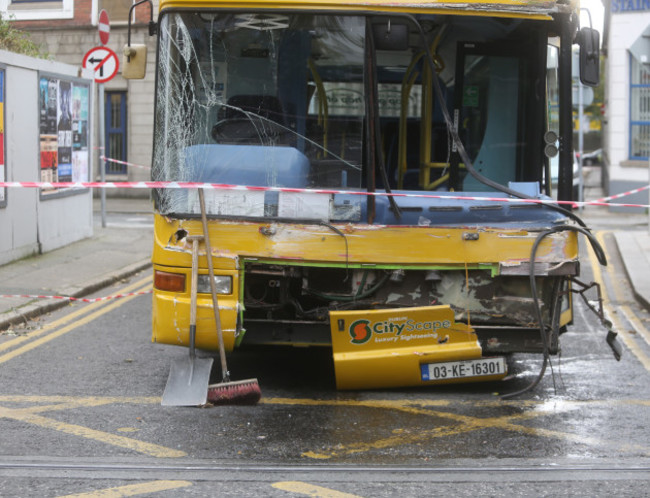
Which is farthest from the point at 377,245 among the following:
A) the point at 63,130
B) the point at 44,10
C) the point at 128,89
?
the point at 44,10

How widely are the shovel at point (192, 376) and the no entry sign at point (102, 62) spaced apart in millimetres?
9939

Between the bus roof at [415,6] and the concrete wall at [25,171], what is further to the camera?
the concrete wall at [25,171]

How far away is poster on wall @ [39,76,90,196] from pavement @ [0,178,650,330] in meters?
1.07

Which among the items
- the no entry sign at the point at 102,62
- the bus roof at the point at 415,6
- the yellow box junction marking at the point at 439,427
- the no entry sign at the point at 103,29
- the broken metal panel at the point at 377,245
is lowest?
the yellow box junction marking at the point at 439,427

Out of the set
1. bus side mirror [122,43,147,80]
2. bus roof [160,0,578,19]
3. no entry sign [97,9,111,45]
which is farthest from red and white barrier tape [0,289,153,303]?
no entry sign [97,9,111,45]

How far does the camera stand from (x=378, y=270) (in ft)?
21.4

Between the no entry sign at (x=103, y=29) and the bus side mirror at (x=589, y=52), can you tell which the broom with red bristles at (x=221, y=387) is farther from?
the no entry sign at (x=103, y=29)

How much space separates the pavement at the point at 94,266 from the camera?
408 inches

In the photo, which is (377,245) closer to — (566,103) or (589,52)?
(566,103)

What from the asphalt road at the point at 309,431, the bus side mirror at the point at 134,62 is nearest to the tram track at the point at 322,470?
the asphalt road at the point at 309,431

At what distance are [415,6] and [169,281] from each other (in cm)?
237

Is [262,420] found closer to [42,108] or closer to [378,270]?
[378,270]

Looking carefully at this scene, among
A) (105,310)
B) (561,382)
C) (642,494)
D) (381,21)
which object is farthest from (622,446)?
(105,310)

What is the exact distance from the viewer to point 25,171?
43.5ft
